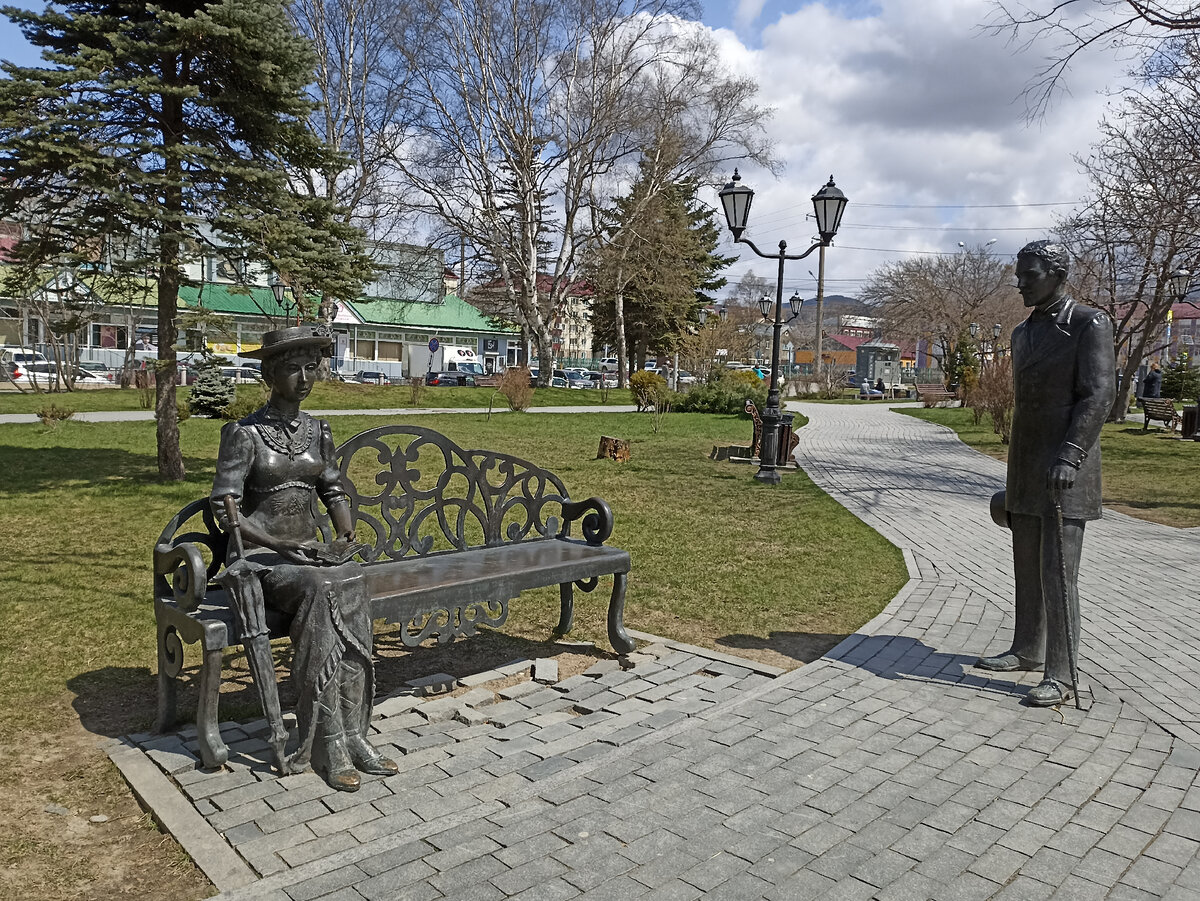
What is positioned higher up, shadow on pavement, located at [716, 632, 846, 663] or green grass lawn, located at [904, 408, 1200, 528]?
green grass lawn, located at [904, 408, 1200, 528]

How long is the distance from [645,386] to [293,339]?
23.2m

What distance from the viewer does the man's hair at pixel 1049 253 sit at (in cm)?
449

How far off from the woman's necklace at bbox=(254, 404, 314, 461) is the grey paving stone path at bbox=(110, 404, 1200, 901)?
125cm

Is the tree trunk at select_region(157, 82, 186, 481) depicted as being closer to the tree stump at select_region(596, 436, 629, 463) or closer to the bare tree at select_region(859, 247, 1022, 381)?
the tree stump at select_region(596, 436, 629, 463)

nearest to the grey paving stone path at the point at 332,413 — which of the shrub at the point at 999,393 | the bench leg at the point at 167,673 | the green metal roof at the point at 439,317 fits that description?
the shrub at the point at 999,393

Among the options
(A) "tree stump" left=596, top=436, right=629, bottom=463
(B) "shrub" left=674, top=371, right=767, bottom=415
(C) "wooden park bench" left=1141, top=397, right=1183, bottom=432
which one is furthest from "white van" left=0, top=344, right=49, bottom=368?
(C) "wooden park bench" left=1141, top=397, right=1183, bottom=432

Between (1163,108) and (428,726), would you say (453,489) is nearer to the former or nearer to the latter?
(428,726)

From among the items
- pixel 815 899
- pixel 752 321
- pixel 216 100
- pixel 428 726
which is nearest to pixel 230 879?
pixel 428 726

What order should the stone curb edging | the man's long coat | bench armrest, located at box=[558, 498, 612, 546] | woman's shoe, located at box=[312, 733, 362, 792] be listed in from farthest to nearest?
bench armrest, located at box=[558, 498, 612, 546] < the man's long coat < woman's shoe, located at box=[312, 733, 362, 792] < the stone curb edging

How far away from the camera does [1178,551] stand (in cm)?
902

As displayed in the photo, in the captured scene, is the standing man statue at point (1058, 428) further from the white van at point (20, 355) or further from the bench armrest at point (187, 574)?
the white van at point (20, 355)

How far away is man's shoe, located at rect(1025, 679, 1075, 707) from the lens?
4.45 metres

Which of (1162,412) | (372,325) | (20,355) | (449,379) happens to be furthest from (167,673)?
(372,325)

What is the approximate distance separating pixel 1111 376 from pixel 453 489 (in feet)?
27.7
